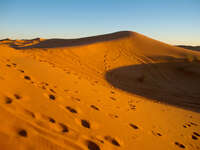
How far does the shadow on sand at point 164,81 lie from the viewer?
5.71 metres

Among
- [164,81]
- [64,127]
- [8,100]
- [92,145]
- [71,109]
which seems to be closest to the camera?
[92,145]

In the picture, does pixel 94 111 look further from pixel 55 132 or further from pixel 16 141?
pixel 16 141

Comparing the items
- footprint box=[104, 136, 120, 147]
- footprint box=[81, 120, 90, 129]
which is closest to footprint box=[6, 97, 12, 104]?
footprint box=[81, 120, 90, 129]

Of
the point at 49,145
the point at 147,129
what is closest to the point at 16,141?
the point at 49,145

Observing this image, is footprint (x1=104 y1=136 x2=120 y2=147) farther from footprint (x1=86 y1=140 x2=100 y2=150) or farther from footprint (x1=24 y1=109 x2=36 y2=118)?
footprint (x1=24 y1=109 x2=36 y2=118)

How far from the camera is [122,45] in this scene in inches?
578

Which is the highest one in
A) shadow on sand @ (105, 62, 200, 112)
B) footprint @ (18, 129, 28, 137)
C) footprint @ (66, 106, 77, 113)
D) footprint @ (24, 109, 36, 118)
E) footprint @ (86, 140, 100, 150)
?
footprint @ (24, 109, 36, 118)

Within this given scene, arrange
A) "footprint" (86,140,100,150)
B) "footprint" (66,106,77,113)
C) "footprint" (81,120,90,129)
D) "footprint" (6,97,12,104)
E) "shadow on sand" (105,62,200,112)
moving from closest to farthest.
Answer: "footprint" (86,140,100,150), "footprint" (6,97,12,104), "footprint" (81,120,90,129), "footprint" (66,106,77,113), "shadow on sand" (105,62,200,112)

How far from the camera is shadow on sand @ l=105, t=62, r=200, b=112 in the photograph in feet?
18.7

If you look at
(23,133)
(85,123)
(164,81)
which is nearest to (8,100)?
(23,133)

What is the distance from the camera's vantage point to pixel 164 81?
25.8ft

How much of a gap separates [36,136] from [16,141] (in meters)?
0.19

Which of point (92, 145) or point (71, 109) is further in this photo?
point (71, 109)

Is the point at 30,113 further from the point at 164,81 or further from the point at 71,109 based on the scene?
the point at 164,81
